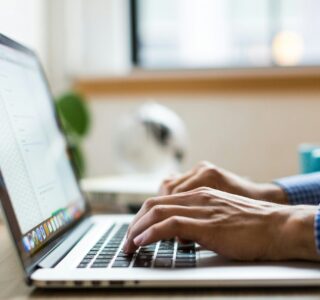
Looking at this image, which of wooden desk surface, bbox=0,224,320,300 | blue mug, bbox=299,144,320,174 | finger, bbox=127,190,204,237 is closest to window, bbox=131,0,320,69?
blue mug, bbox=299,144,320,174

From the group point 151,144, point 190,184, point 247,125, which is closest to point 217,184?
point 190,184

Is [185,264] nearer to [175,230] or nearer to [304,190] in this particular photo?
[175,230]

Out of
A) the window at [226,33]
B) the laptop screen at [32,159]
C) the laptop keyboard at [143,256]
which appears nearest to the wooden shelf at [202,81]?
the window at [226,33]

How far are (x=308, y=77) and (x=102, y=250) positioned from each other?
4.49 ft

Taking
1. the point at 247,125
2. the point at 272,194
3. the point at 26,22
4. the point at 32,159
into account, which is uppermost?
the point at 26,22

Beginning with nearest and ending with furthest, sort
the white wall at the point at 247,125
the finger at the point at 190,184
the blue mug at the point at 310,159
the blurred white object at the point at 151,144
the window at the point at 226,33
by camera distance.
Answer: the finger at the point at 190,184
the blue mug at the point at 310,159
the blurred white object at the point at 151,144
the white wall at the point at 247,125
the window at the point at 226,33

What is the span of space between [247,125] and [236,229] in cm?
134

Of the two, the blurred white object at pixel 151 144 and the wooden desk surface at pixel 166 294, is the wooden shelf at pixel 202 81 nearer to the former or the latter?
the blurred white object at pixel 151 144

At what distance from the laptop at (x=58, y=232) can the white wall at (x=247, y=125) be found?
99cm

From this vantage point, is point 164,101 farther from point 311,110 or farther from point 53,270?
point 53,270

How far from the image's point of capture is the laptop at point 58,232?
1.75ft

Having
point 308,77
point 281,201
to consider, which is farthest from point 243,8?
point 281,201

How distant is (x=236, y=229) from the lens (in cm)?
60

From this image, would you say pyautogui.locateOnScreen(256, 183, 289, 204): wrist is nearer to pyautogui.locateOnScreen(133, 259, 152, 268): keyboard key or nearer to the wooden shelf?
pyautogui.locateOnScreen(133, 259, 152, 268): keyboard key
